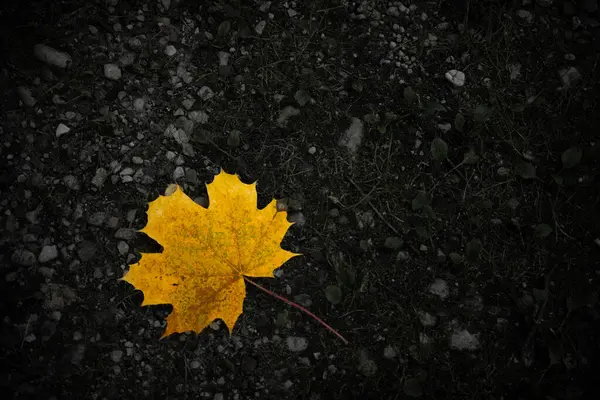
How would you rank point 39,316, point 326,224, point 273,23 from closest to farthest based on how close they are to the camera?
point 39,316 → point 326,224 → point 273,23

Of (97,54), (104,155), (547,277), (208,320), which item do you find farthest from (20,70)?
(547,277)

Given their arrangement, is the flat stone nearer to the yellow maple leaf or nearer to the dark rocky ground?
the dark rocky ground

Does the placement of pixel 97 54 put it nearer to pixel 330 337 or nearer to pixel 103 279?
pixel 103 279

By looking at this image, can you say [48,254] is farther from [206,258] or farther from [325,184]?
[325,184]

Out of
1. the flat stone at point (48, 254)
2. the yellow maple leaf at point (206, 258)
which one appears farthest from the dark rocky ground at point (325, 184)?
the yellow maple leaf at point (206, 258)

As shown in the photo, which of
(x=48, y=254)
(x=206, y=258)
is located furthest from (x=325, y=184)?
(x=48, y=254)

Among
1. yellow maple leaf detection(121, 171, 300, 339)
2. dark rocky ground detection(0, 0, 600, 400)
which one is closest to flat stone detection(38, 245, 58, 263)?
dark rocky ground detection(0, 0, 600, 400)

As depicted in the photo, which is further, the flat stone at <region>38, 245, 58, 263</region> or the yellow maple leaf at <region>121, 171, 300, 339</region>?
the flat stone at <region>38, 245, 58, 263</region>

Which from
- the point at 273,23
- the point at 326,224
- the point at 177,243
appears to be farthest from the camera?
the point at 273,23
